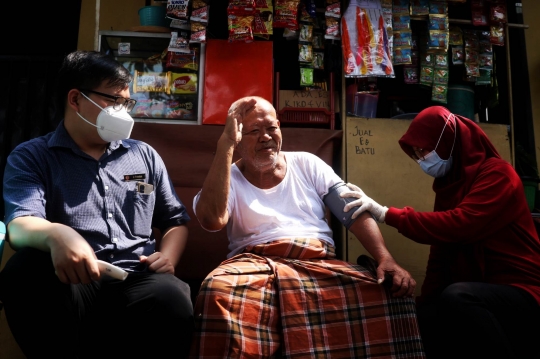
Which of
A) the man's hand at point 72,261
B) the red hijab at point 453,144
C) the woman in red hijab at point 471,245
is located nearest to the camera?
the man's hand at point 72,261

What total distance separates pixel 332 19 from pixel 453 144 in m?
1.49

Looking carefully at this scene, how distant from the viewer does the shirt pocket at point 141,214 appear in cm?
226

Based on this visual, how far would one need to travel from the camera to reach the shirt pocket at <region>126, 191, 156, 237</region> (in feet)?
7.41

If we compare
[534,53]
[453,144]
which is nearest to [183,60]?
[453,144]

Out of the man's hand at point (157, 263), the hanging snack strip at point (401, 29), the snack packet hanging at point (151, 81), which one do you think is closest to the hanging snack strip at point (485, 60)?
the hanging snack strip at point (401, 29)

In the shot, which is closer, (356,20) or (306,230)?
(306,230)

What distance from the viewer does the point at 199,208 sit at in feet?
7.77

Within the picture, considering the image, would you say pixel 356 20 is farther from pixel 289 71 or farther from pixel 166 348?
pixel 166 348

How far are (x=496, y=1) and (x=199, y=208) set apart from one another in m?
2.79

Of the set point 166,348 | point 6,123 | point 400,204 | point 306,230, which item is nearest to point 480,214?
point 306,230

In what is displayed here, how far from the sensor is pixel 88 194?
2.18 metres

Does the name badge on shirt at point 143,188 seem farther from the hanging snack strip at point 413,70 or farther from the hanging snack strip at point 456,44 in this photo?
the hanging snack strip at point 456,44

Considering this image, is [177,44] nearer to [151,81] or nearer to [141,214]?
[151,81]

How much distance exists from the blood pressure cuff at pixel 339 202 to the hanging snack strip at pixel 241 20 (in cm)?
146
